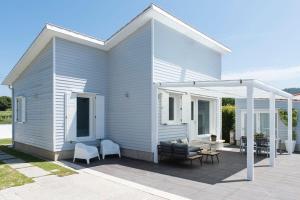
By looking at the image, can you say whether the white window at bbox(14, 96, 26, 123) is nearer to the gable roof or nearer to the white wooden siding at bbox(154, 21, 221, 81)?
the gable roof

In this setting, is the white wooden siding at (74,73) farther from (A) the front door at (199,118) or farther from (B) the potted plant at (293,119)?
(B) the potted plant at (293,119)

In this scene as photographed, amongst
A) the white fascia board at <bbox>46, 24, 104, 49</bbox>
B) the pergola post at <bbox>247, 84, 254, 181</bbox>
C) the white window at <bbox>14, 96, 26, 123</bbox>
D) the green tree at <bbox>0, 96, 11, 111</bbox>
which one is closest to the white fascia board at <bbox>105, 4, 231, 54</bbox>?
the white fascia board at <bbox>46, 24, 104, 49</bbox>

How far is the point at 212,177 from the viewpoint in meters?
8.06

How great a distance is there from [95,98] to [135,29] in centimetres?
380

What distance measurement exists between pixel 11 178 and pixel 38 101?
5260 millimetres

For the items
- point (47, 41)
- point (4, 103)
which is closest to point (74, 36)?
point (47, 41)

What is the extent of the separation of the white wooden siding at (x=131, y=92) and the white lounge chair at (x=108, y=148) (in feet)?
1.25

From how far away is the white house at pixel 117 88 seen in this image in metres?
10.7

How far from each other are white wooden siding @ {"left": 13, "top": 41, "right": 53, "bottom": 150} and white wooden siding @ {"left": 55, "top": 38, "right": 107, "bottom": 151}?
0.34m

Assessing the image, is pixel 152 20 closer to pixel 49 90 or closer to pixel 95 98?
pixel 95 98

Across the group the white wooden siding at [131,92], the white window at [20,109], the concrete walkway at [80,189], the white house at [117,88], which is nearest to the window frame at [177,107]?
the white house at [117,88]

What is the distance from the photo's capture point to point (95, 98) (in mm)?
12203

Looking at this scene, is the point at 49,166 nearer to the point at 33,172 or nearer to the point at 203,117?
the point at 33,172

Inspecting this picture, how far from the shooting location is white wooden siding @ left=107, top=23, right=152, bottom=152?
10.9 m
